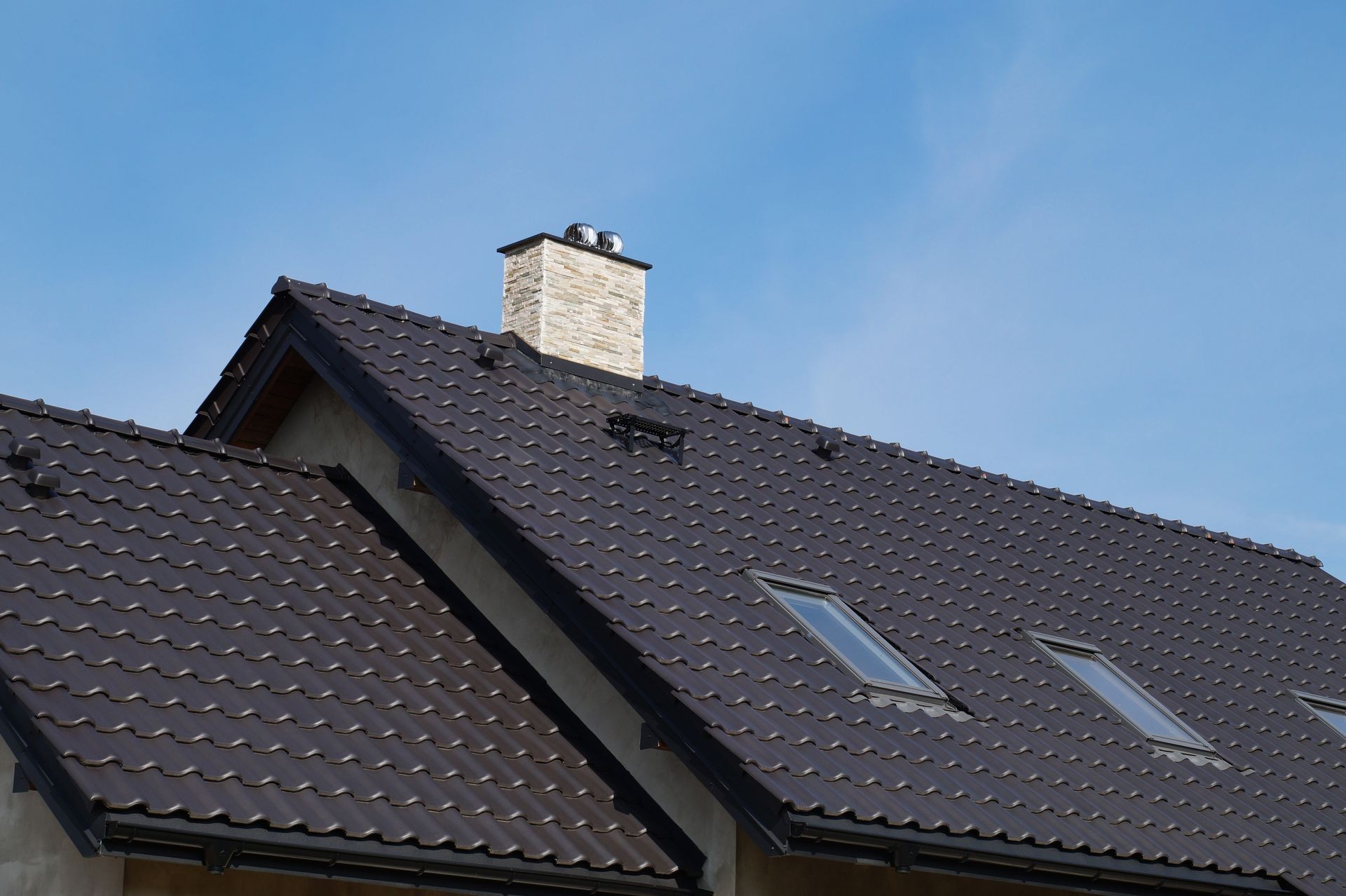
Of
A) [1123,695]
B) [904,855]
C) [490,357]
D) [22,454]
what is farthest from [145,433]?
[1123,695]

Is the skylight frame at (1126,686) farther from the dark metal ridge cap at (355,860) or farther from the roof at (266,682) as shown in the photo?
the dark metal ridge cap at (355,860)

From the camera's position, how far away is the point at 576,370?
12969 mm

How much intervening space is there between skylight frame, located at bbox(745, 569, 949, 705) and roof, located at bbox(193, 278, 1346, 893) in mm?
115

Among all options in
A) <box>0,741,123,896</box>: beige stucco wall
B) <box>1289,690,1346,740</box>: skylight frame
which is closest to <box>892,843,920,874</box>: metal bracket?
<box>0,741,123,896</box>: beige stucco wall

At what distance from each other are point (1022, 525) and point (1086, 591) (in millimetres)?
1060

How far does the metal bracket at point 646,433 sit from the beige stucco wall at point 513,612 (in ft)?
5.88

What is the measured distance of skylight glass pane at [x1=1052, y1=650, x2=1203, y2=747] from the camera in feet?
38.7

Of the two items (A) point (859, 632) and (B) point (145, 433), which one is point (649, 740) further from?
(B) point (145, 433)

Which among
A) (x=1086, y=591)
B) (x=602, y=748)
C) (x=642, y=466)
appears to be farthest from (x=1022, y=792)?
(x=1086, y=591)

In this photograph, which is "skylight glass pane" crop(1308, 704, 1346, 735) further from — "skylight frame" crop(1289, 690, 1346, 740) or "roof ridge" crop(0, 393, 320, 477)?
"roof ridge" crop(0, 393, 320, 477)

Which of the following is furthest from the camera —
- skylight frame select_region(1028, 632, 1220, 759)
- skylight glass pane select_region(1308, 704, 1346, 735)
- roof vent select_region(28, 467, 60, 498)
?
skylight glass pane select_region(1308, 704, 1346, 735)

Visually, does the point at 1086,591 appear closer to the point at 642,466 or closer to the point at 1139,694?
the point at 1139,694

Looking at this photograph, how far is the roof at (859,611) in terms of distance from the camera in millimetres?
9078

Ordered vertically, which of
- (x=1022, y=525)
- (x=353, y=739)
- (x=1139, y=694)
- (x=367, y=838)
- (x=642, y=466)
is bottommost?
(x=367, y=838)
